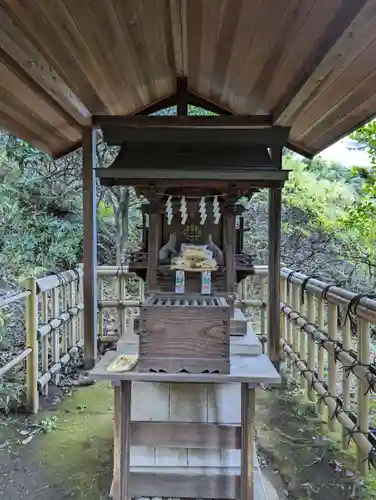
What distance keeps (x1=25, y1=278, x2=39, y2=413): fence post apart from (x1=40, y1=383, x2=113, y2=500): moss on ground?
160mm

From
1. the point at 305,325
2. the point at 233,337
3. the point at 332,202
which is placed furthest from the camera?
the point at 332,202

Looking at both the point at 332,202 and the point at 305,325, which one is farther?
the point at 332,202

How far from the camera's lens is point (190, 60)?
308 cm

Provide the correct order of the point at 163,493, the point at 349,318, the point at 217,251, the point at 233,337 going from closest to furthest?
the point at 163,493 → the point at 349,318 → the point at 233,337 → the point at 217,251

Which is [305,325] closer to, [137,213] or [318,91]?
[318,91]

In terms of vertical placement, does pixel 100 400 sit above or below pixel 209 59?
below

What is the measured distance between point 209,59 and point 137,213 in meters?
3.41

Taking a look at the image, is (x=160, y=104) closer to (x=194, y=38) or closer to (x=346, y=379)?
(x=194, y=38)

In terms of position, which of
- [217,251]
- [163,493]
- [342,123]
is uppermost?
[342,123]

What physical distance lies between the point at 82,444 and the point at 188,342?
1.35 m

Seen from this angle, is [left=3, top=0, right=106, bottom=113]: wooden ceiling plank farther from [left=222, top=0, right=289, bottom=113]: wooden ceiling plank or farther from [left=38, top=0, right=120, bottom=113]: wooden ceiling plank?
[left=222, top=0, right=289, bottom=113]: wooden ceiling plank

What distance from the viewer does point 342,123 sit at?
2744 mm

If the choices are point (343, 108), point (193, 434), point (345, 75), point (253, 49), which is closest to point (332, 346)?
point (193, 434)

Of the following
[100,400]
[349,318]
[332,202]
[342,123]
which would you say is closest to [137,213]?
[332,202]
